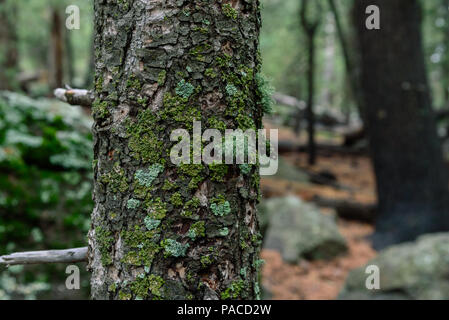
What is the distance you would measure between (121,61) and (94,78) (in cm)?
21

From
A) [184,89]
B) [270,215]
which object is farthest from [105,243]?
[270,215]

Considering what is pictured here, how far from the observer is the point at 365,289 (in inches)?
157

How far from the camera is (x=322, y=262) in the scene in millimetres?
5590

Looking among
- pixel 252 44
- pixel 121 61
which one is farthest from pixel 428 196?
pixel 121 61

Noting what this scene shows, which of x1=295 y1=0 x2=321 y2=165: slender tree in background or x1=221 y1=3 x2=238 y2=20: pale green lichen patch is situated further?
x1=295 y1=0 x2=321 y2=165: slender tree in background

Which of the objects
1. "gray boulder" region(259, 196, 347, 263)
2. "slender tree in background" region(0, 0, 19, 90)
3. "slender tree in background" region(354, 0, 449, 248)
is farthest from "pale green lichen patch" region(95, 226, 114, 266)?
"slender tree in background" region(0, 0, 19, 90)

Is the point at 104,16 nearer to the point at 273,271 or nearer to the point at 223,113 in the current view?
the point at 223,113

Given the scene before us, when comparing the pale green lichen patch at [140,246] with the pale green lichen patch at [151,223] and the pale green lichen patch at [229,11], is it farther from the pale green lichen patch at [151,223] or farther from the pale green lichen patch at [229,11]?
the pale green lichen patch at [229,11]

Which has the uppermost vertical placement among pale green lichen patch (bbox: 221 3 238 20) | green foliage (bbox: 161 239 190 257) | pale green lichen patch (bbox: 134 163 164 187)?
pale green lichen patch (bbox: 221 3 238 20)

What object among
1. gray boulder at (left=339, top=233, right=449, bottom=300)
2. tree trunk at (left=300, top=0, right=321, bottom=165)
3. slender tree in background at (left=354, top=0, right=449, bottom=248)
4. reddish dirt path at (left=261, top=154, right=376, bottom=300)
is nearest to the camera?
gray boulder at (left=339, top=233, right=449, bottom=300)

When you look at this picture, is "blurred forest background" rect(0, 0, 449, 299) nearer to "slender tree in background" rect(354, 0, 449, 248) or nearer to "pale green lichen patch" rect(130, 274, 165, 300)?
"slender tree in background" rect(354, 0, 449, 248)

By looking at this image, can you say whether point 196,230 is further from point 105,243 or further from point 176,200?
point 105,243

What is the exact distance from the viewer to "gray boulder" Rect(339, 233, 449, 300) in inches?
147

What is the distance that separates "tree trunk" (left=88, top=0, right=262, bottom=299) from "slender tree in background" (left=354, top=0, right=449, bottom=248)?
5.36 meters
